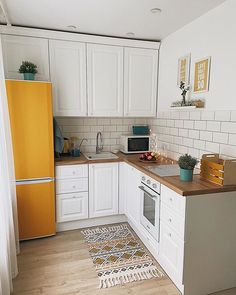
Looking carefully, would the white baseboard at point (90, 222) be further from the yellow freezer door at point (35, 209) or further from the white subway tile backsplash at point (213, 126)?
the white subway tile backsplash at point (213, 126)

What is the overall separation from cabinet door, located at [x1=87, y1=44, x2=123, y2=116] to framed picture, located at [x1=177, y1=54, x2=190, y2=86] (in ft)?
2.57

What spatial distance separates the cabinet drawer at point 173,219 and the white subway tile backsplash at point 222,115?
95cm


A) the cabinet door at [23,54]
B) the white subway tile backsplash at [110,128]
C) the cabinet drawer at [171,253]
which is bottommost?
the cabinet drawer at [171,253]

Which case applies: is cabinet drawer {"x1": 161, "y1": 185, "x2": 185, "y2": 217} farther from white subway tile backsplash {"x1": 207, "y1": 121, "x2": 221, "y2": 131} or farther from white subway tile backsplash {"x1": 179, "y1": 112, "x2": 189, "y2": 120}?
white subway tile backsplash {"x1": 179, "y1": 112, "x2": 189, "y2": 120}

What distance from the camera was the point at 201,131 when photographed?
2.36 m

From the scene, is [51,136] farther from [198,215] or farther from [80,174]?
[198,215]

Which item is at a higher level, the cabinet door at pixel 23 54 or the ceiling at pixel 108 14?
the ceiling at pixel 108 14

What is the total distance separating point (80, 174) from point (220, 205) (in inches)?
65.7

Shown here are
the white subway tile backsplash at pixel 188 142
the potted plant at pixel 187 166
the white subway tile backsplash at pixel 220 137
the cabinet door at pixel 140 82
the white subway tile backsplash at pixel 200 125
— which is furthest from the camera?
the cabinet door at pixel 140 82

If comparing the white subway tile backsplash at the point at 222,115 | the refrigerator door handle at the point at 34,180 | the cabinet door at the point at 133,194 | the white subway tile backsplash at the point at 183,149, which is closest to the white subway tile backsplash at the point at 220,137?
the white subway tile backsplash at the point at 222,115

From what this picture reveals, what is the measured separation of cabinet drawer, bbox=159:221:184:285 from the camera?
1819mm

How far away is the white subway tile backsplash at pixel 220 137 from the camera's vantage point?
204 cm

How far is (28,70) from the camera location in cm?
252

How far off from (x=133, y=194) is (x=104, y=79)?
154 cm
